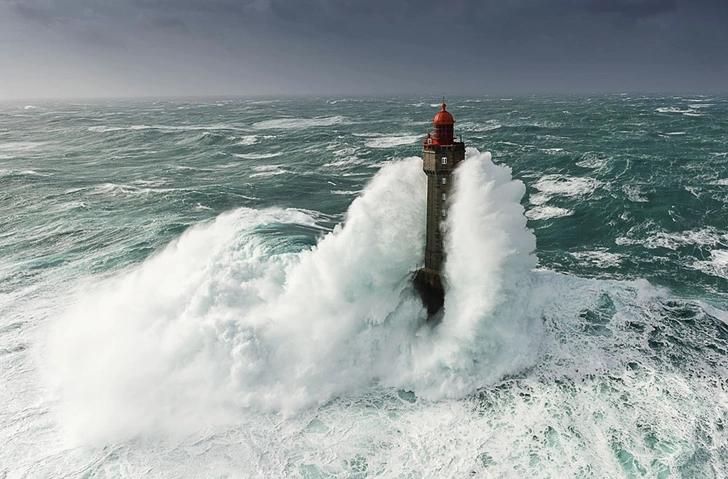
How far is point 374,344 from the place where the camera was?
63.6 feet

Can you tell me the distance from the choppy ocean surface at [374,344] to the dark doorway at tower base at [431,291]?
0.55 meters

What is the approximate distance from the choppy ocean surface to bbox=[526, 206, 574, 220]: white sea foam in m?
0.43

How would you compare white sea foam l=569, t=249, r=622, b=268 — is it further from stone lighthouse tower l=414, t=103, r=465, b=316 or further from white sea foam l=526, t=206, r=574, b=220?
stone lighthouse tower l=414, t=103, r=465, b=316

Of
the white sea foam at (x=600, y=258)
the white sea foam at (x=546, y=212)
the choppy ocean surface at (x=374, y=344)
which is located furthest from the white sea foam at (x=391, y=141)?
the white sea foam at (x=600, y=258)

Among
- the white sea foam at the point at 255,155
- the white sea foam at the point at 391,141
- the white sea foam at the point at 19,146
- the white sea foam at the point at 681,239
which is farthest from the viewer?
the white sea foam at the point at 19,146

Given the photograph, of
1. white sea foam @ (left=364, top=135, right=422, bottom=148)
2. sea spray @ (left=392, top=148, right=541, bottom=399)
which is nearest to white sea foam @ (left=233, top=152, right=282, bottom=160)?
white sea foam @ (left=364, top=135, right=422, bottom=148)

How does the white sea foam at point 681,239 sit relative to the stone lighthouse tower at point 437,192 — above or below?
below

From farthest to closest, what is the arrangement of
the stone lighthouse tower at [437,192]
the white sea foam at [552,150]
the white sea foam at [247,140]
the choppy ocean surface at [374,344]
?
1. the white sea foam at [247,140]
2. the white sea foam at [552,150]
3. the stone lighthouse tower at [437,192]
4. the choppy ocean surface at [374,344]

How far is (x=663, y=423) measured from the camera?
49.3ft

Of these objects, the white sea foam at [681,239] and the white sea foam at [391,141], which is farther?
the white sea foam at [391,141]

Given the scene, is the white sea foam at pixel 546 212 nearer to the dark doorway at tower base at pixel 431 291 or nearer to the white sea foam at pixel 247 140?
the dark doorway at tower base at pixel 431 291

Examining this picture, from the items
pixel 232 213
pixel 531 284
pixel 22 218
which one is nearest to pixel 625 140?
pixel 531 284

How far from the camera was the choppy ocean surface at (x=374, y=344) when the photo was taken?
14633mm

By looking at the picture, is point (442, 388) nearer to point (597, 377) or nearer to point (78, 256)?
point (597, 377)
